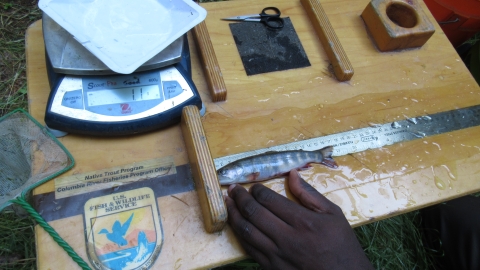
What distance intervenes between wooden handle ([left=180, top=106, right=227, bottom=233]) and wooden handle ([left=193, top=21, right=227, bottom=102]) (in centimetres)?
14

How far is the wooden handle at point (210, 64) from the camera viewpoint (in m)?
1.01

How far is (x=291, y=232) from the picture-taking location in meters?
0.82

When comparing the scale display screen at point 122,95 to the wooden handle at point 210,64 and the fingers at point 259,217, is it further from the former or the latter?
the fingers at point 259,217

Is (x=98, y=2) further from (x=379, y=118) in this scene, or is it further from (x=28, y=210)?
(x=379, y=118)

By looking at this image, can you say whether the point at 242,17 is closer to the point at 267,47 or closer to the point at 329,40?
the point at 267,47

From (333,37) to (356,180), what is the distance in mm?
504

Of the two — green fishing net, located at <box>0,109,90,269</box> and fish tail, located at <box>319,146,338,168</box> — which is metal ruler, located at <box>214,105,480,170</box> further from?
green fishing net, located at <box>0,109,90,269</box>

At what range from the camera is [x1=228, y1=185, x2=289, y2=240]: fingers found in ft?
2.70

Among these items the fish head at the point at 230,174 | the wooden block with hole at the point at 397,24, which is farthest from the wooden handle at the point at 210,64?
the wooden block with hole at the point at 397,24

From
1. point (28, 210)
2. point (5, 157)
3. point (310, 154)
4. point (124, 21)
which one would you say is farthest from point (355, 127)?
point (5, 157)

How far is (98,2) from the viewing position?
91 centimetres

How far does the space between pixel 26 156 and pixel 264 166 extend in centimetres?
63

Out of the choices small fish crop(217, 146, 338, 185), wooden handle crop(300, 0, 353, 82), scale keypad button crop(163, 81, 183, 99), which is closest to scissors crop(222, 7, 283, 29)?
wooden handle crop(300, 0, 353, 82)

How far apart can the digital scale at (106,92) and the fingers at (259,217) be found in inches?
11.5
